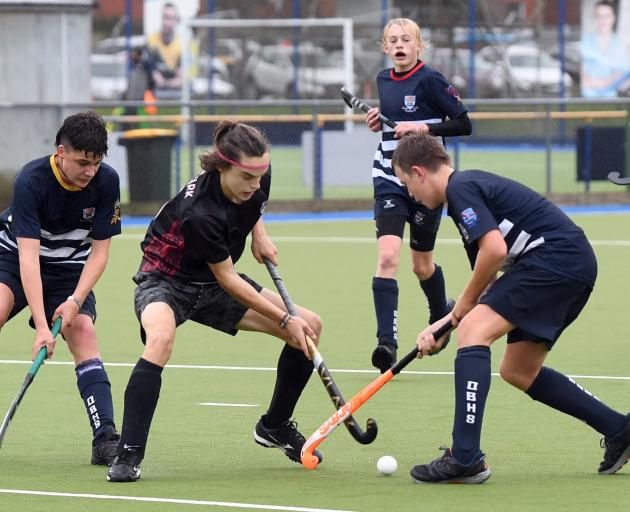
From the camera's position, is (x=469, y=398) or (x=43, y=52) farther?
(x=43, y=52)

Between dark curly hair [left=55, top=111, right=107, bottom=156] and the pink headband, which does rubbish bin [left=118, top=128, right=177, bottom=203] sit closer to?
dark curly hair [left=55, top=111, right=107, bottom=156]

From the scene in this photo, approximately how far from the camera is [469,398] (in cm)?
565

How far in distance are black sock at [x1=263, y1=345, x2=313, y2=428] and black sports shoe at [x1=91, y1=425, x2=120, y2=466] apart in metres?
0.62

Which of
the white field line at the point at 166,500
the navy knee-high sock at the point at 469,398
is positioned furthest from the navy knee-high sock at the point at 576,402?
the white field line at the point at 166,500

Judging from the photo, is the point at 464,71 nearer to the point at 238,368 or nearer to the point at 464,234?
the point at 238,368

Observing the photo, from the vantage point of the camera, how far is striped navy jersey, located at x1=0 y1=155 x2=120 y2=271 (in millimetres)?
6184

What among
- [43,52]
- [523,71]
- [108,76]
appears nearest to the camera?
[43,52]

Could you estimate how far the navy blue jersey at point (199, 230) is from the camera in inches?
229

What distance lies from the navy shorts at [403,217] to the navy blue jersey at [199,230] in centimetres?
238

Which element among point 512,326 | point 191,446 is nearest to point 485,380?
point 512,326

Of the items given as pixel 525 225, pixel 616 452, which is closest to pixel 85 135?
pixel 525 225

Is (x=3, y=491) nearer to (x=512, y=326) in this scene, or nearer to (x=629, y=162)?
(x=512, y=326)

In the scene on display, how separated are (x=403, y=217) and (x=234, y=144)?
288cm

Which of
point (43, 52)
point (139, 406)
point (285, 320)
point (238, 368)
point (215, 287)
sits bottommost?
point (238, 368)
